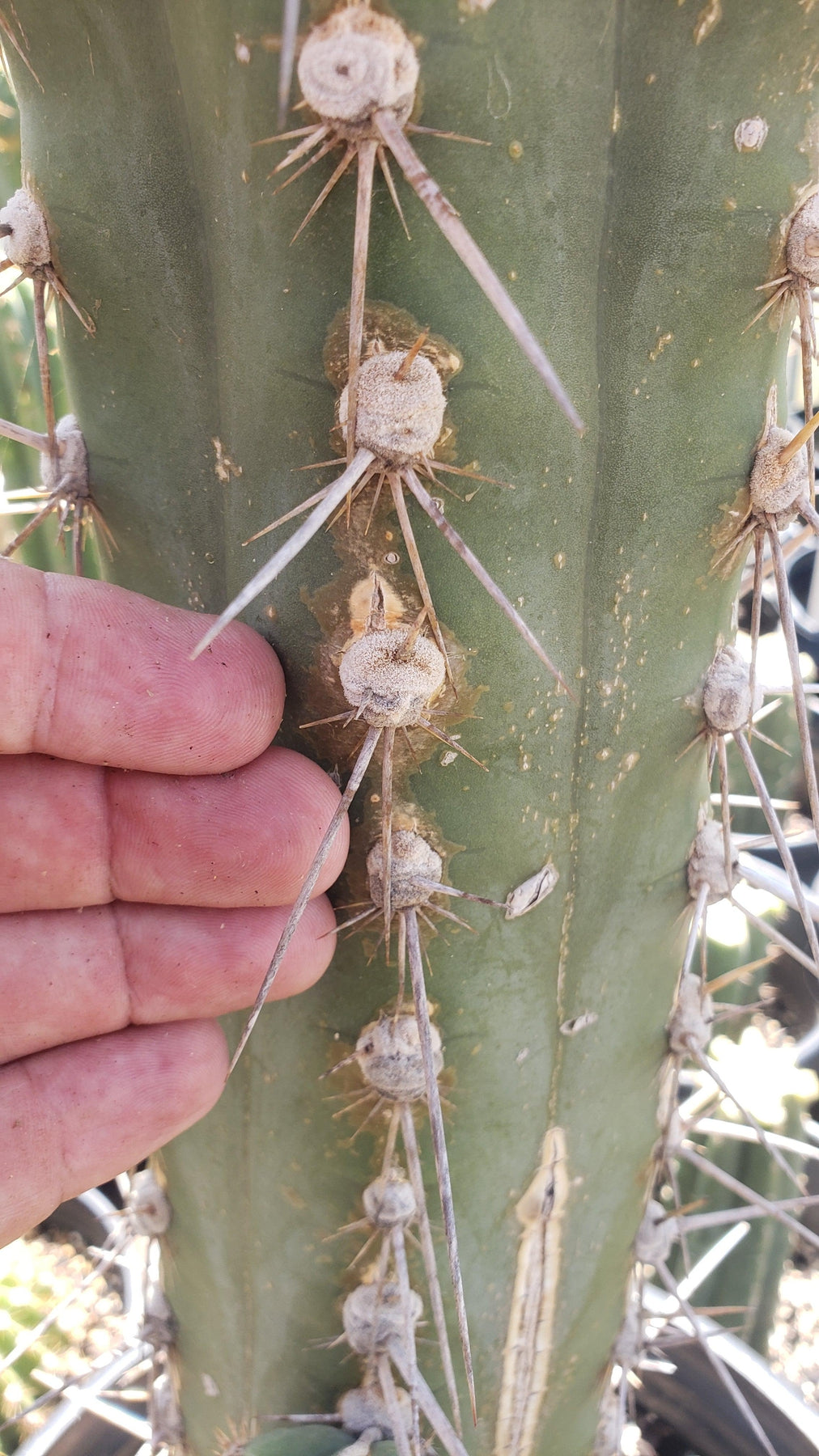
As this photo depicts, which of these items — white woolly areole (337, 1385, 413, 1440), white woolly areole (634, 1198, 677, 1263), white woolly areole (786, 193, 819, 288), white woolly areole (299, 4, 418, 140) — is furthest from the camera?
white woolly areole (634, 1198, 677, 1263)

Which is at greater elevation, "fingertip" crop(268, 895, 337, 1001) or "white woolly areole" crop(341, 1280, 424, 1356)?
"fingertip" crop(268, 895, 337, 1001)

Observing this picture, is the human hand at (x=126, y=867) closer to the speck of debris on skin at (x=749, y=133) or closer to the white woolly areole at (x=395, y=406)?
the white woolly areole at (x=395, y=406)

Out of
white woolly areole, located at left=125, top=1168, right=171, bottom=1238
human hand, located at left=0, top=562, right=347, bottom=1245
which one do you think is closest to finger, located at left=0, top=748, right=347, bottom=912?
human hand, located at left=0, top=562, right=347, bottom=1245

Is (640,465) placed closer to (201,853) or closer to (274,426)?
(274,426)

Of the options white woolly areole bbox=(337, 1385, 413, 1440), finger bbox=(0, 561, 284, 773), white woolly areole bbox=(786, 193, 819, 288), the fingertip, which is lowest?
white woolly areole bbox=(337, 1385, 413, 1440)

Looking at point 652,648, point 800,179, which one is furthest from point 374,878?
point 800,179

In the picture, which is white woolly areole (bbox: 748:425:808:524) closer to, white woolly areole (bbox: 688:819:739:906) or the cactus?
the cactus

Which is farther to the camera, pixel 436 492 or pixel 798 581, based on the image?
pixel 798 581

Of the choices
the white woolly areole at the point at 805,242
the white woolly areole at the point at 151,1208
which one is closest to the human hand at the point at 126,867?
the white woolly areole at the point at 151,1208
